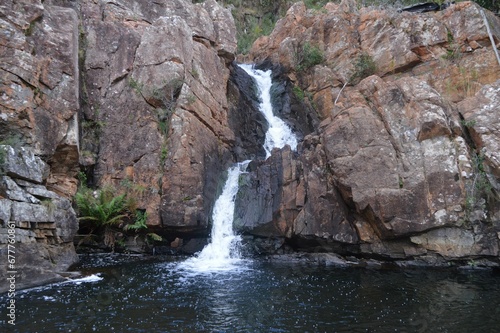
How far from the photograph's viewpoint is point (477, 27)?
687 inches

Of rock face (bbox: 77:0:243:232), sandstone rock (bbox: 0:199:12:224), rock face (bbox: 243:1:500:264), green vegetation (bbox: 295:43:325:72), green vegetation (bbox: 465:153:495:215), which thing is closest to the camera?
sandstone rock (bbox: 0:199:12:224)

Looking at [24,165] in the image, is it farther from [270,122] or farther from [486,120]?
[486,120]

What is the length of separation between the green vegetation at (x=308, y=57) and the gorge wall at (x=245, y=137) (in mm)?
2181

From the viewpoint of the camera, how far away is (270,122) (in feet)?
68.6

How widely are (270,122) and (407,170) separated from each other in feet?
29.8

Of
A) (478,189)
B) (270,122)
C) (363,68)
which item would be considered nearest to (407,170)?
(478,189)

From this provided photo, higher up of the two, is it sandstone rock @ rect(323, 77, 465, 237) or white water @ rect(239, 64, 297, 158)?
white water @ rect(239, 64, 297, 158)

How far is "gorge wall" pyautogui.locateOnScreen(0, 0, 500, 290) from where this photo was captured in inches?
502

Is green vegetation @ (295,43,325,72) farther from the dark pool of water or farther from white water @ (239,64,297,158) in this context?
the dark pool of water

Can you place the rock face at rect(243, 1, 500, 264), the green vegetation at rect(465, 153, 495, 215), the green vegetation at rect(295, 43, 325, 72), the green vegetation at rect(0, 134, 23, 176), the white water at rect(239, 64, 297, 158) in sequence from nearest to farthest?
the green vegetation at rect(0, 134, 23, 176), the green vegetation at rect(465, 153, 495, 215), the rock face at rect(243, 1, 500, 264), the white water at rect(239, 64, 297, 158), the green vegetation at rect(295, 43, 325, 72)

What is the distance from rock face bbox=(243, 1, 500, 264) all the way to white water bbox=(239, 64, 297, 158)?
340 cm

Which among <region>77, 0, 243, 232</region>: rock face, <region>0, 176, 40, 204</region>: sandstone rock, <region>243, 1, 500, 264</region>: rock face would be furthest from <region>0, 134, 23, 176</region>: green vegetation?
<region>243, 1, 500, 264</region>: rock face

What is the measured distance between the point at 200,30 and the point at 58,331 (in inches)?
674

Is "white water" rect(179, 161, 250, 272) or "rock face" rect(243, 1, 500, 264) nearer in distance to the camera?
"rock face" rect(243, 1, 500, 264)
